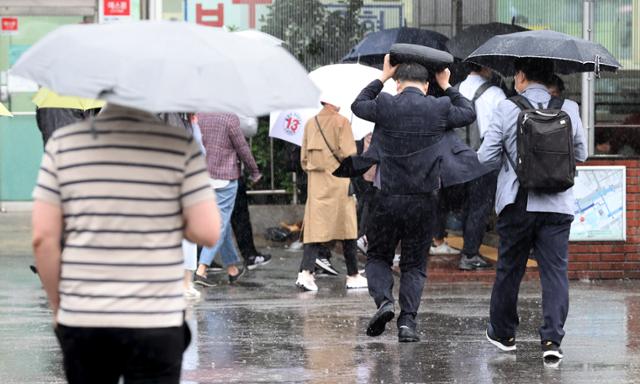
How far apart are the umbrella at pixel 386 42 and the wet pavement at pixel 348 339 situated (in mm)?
2342

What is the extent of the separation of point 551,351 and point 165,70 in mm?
4071

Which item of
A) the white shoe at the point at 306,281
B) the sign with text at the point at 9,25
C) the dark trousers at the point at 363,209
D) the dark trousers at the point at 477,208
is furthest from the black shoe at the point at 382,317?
the sign with text at the point at 9,25

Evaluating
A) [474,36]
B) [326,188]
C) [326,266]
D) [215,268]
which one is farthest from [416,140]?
[215,268]

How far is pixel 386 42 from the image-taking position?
12.2 m

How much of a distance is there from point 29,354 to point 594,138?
20.0 feet

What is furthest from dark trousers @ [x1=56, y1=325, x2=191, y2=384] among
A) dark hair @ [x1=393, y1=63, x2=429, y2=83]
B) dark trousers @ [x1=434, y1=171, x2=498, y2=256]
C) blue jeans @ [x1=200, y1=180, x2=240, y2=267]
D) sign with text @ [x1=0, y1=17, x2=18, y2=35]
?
sign with text @ [x1=0, y1=17, x2=18, y2=35]

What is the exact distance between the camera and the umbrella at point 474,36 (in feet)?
38.7

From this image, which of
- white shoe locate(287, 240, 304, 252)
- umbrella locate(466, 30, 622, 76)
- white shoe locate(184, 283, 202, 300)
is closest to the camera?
umbrella locate(466, 30, 622, 76)

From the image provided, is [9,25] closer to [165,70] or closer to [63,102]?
[63,102]

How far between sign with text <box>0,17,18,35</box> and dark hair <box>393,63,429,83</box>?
33.0 ft

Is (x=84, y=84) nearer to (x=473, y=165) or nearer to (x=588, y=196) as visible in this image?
(x=473, y=165)

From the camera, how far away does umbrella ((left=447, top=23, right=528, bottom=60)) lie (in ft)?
38.7

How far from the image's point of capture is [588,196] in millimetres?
11234

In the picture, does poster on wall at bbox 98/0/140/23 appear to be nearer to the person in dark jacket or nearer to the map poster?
the map poster
